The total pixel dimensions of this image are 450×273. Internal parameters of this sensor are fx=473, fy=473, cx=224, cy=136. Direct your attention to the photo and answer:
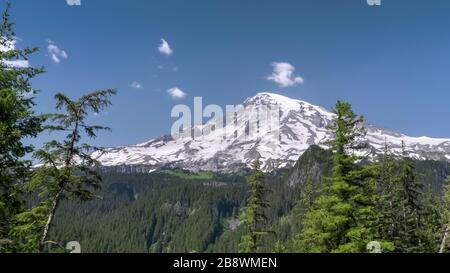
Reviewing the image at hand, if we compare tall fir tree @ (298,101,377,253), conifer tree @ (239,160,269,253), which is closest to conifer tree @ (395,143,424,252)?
conifer tree @ (239,160,269,253)

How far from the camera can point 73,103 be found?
64.4ft

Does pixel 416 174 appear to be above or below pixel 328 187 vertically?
above

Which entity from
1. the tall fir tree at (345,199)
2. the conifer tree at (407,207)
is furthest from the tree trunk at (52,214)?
the conifer tree at (407,207)

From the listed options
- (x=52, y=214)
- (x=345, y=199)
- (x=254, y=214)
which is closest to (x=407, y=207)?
(x=254, y=214)

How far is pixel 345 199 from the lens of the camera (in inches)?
1035

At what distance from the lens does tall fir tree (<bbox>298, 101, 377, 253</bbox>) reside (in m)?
25.4

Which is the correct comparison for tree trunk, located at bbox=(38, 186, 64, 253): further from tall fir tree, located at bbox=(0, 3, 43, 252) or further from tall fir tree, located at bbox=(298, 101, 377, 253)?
tall fir tree, located at bbox=(298, 101, 377, 253)

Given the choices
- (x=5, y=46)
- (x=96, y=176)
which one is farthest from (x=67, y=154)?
(x=5, y=46)
